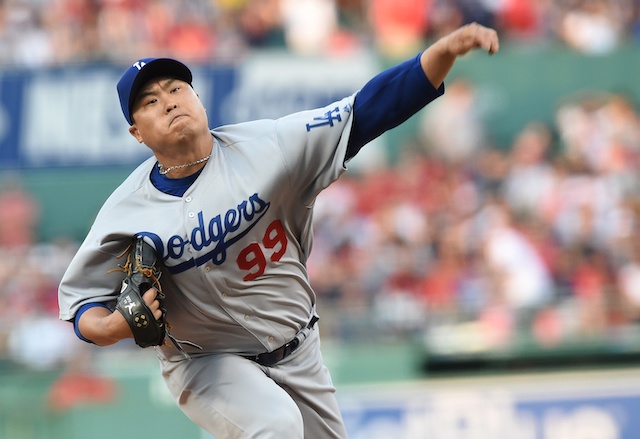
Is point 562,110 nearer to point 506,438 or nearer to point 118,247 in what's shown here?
point 506,438

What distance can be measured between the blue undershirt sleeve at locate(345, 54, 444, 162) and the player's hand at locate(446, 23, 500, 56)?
0.17 meters

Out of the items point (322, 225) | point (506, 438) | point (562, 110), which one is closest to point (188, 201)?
point (506, 438)

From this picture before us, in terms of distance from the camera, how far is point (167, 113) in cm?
393

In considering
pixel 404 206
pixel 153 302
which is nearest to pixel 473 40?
pixel 153 302

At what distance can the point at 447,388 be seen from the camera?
325 inches

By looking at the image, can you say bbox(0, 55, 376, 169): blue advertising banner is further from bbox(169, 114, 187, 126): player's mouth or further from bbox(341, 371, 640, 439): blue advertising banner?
bbox(169, 114, 187, 126): player's mouth

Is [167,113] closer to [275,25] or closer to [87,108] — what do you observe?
[87,108]

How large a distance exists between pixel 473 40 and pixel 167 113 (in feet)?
3.48

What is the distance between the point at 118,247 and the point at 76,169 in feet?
22.4

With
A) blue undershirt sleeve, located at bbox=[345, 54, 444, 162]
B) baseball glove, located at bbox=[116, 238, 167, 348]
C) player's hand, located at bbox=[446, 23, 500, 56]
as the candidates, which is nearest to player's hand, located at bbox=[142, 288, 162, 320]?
baseball glove, located at bbox=[116, 238, 167, 348]

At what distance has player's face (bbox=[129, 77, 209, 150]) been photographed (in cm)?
392

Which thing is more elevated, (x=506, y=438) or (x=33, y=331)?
(x=33, y=331)

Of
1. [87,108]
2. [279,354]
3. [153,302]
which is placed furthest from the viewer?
[87,108]

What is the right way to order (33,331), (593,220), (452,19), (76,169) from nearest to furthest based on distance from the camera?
1. (33,331)
2. (593,220)
3. (76,169)
4. (452,19)
